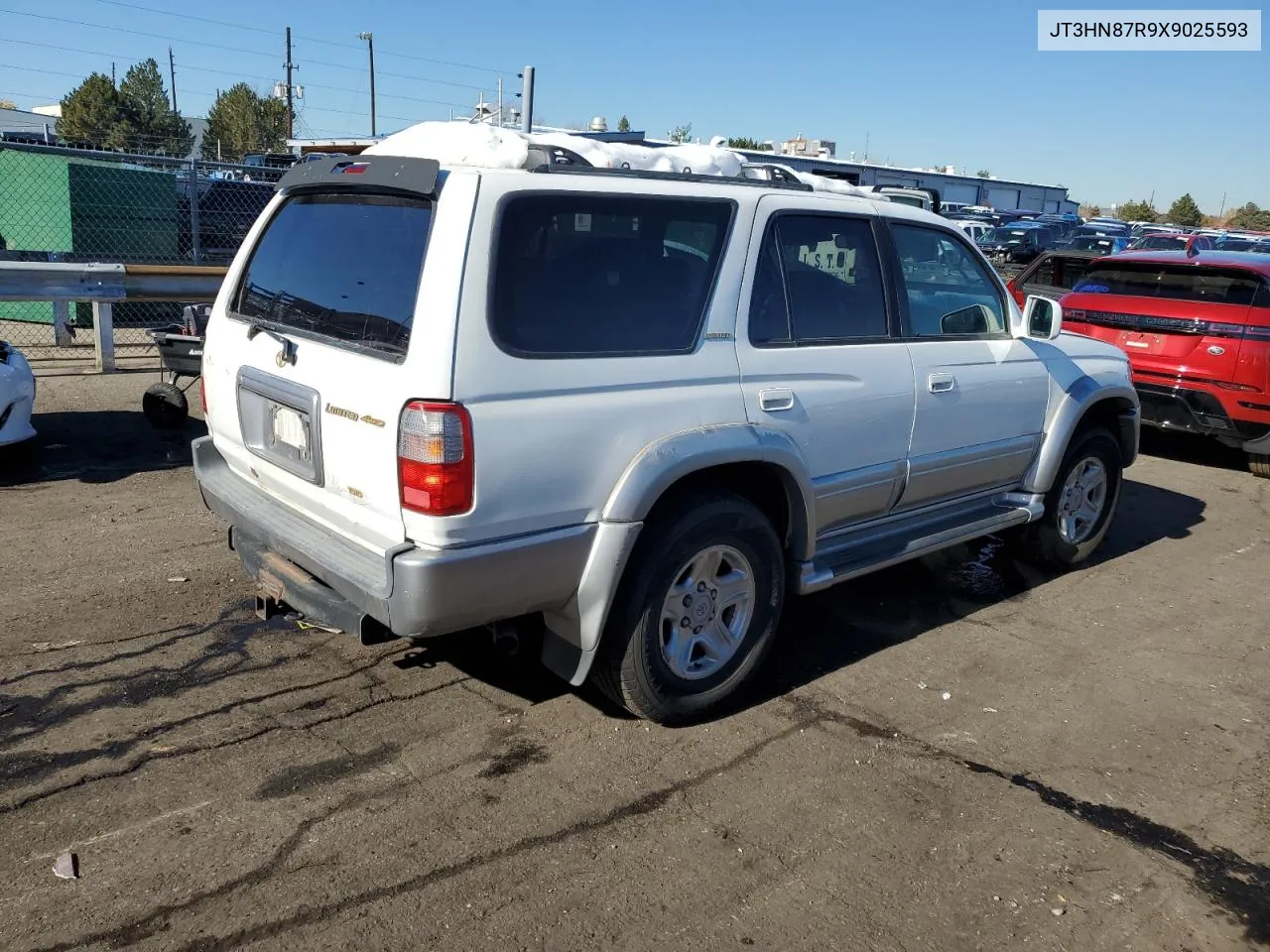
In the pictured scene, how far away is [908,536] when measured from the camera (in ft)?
15.4

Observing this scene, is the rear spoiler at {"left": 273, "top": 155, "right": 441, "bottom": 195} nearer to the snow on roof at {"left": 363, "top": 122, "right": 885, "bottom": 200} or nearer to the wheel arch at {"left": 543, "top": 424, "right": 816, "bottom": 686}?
the snow on roof at {"left": 363, "top": 122, "right": 885, "bottom": 200}

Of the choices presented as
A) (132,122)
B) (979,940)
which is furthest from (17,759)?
(132,122)

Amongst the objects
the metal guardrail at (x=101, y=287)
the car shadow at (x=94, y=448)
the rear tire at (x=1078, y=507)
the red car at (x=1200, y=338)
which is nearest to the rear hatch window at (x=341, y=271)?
the car shadow at (x=94, y=448)

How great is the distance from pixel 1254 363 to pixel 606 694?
660cm

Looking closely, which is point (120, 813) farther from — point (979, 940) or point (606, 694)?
point (979, 940)

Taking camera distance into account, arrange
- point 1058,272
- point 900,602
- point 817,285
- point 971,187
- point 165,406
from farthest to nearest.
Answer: point 971,187 → point 1058,272 → point 165,406 → point 900,602 → point 817,285

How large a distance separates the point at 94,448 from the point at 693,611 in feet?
16.8

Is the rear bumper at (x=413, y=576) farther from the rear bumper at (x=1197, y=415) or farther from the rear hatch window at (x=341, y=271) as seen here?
the rear bumper at (x=1197, y=415)

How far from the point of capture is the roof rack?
3.46m

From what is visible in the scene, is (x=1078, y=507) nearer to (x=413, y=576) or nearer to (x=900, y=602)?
(x=900, y=602)

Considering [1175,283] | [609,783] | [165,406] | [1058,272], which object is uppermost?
[1058,272]

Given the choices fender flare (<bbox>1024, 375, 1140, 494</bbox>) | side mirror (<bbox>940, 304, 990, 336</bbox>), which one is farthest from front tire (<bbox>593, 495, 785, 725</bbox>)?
fender flare (<bbox>1024, 375, 1140, 494</bbox>)

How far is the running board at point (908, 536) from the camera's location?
4.29m

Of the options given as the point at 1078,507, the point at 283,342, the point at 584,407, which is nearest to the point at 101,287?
the point at 283,342
